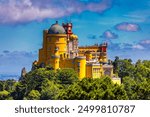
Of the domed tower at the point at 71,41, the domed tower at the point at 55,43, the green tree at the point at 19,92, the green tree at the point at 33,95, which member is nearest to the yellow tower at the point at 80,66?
the domed tower at the point at 55,43

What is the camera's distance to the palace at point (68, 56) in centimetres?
8981

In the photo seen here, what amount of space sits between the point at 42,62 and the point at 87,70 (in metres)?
8.64

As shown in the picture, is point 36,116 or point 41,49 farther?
point 41,49

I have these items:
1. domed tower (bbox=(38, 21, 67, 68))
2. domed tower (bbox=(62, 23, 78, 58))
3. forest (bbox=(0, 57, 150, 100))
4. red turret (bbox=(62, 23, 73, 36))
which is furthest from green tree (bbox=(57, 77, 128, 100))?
red turret (bbox=(62, 23, 73, 36))

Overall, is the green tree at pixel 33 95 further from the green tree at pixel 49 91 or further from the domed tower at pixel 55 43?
the domed tower at pixel 55 43

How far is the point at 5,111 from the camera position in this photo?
68.9ft

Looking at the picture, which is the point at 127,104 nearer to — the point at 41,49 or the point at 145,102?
the point at 145,102

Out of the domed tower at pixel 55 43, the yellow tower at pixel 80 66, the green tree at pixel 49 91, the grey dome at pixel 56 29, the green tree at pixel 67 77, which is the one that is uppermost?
the grey dome at pixel 56 29

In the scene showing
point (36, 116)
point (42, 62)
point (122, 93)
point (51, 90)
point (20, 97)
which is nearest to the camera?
point (36, 116)

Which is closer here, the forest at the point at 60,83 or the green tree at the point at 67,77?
the forest at the point at 60,83

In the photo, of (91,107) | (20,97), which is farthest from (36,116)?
(20,97)

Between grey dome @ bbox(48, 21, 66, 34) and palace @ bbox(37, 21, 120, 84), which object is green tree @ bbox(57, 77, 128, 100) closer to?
palace @ bbox(37, 21, 120, 84)

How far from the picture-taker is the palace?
8981cm

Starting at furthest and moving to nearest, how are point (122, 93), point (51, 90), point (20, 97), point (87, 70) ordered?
point (87, 70) → point (20, 97) → point (51, 90) → point (122, 93)
